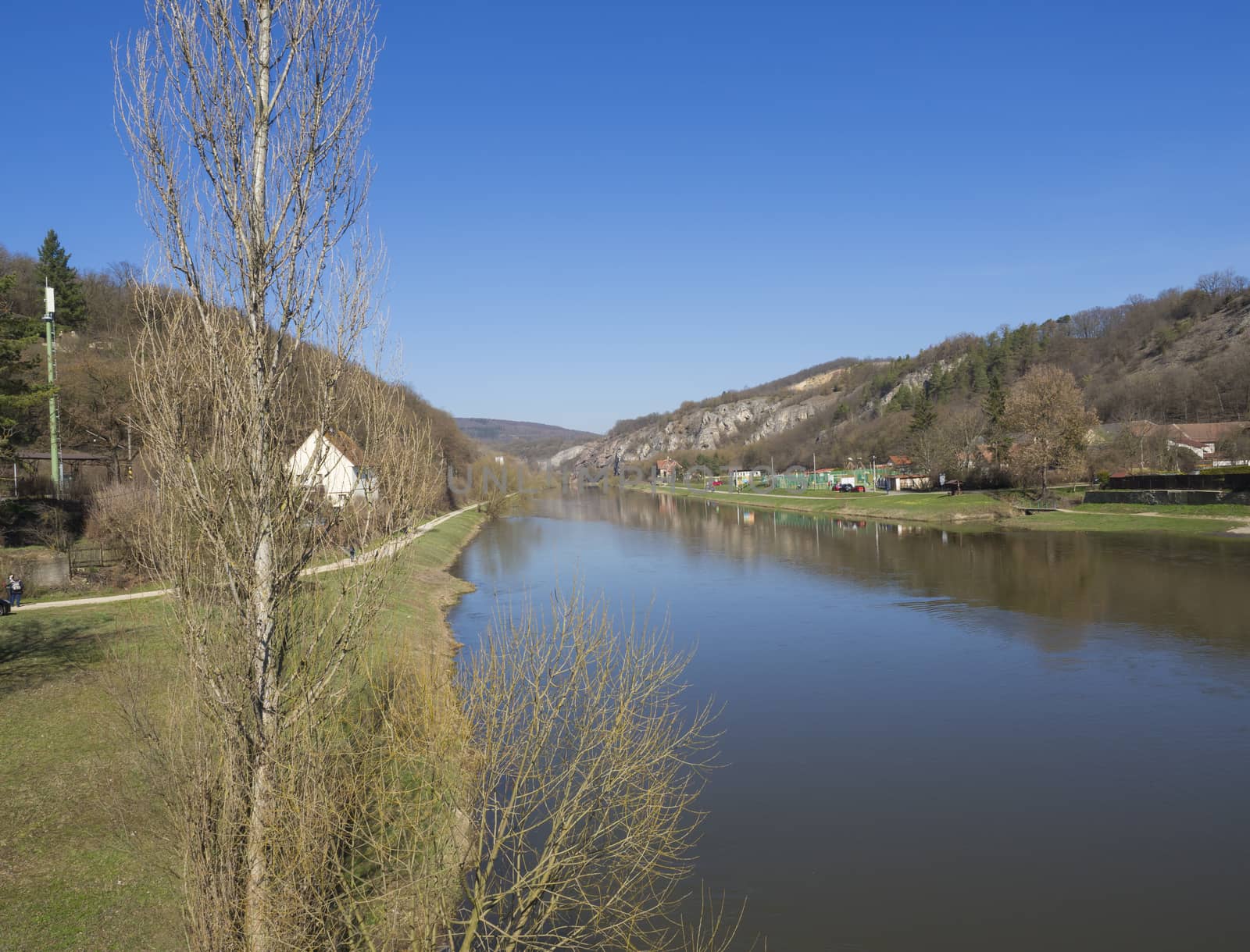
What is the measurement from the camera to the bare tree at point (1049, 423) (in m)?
51.0

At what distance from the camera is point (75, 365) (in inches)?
1480

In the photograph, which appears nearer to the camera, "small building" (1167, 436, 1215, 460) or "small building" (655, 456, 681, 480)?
"small building" (1167, 436, 1215, 460)

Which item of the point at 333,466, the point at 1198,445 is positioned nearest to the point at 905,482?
the point at 1198,445

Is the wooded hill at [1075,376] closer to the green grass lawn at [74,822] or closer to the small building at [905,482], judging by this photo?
the small building at [905,482]

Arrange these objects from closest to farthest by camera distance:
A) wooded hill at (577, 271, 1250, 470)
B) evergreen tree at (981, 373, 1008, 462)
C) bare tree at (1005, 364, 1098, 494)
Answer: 1. bare tree at (1005, 364, 1098, 494)
2. evergreen tree at (981, 373, 1008, 462)
3. wooded hill at (577, 271, 1250, 470)

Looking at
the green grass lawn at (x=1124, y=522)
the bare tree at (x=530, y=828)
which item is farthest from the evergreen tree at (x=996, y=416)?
the bare tree at (x=530, y=828)

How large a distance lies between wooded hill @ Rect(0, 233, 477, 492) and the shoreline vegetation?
3375 cm

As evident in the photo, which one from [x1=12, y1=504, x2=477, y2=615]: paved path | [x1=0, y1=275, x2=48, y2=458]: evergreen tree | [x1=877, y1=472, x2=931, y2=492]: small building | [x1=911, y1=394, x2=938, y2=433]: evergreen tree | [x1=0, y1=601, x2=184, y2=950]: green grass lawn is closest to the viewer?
[x1=0, y1=601, x2=184, y2=950]: green grass lawn

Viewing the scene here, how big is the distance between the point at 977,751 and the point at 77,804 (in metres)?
13.8

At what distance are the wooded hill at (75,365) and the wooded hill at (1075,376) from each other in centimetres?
5761

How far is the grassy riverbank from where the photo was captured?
7629mm

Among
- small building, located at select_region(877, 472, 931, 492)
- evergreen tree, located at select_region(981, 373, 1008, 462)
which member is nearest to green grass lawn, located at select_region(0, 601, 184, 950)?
evergreen tree, located at select_region(981, 373, 1008, 462)

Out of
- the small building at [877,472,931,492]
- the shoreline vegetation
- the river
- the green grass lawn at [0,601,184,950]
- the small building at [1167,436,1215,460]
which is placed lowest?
the river

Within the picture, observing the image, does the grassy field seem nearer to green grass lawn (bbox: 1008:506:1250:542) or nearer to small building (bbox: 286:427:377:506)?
green grass lawn (bbox: 1008:506:1250:542)
